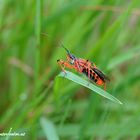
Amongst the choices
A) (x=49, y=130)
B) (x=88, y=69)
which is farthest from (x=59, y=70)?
(x=88, y=69)

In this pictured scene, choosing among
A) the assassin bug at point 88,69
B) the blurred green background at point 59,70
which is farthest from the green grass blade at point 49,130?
the assassin bug at point 88,69

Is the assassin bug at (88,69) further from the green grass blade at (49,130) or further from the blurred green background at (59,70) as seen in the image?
the green grass blade at (49,130)

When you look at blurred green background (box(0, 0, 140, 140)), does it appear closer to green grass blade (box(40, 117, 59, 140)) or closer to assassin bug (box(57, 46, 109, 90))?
green grass blade (box(40, 117, 59, 140))

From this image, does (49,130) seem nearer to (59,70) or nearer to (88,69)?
(88,69)

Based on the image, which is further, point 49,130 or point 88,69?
point 49,130

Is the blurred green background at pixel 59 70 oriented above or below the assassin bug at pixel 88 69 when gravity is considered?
above

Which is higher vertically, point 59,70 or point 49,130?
point 59,70

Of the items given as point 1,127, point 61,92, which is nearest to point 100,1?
point 61,92

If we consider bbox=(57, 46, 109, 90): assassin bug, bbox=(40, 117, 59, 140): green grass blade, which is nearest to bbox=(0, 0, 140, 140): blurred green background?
bbox=(40, 117, 59, 140): green grass blade
